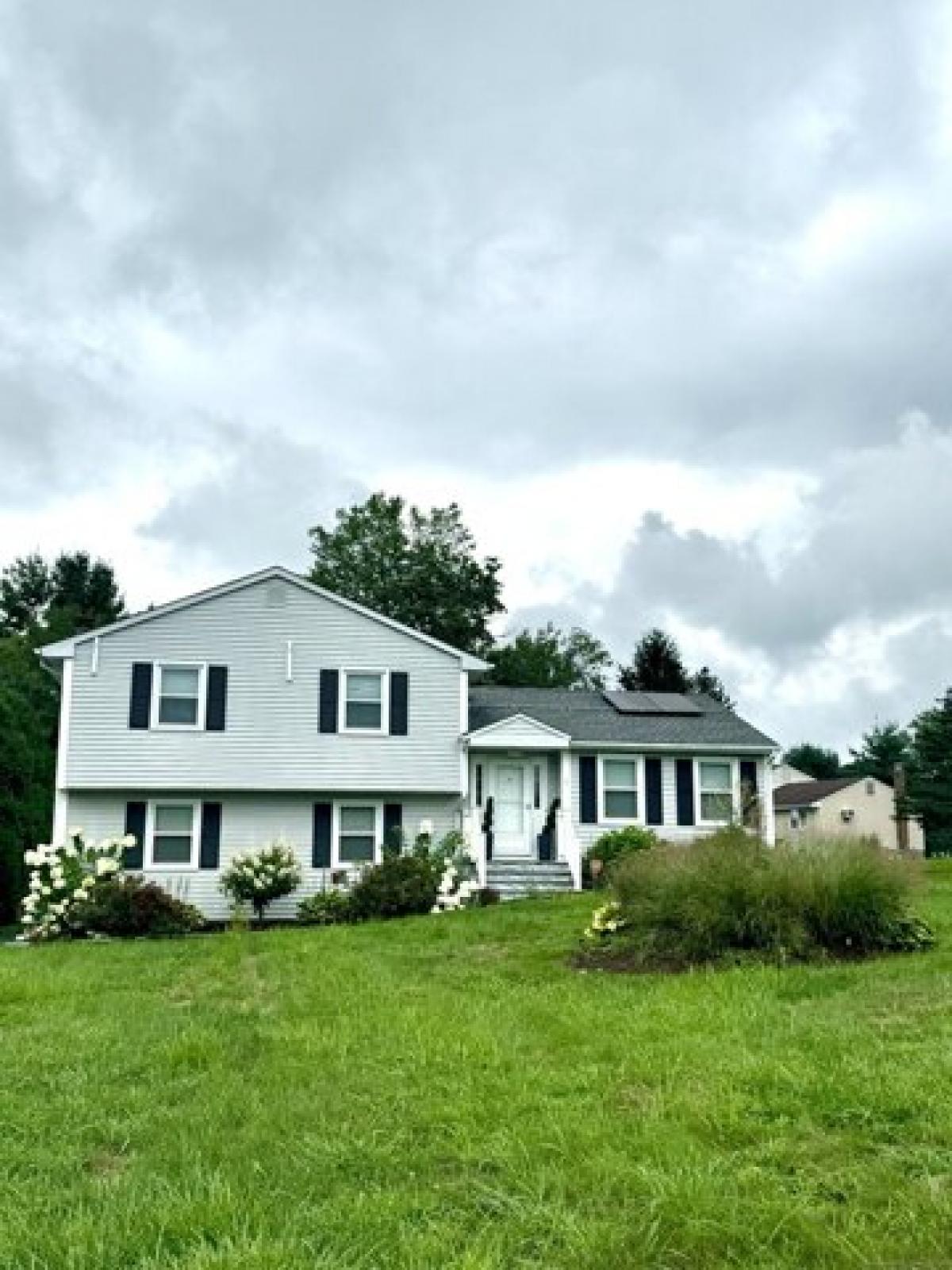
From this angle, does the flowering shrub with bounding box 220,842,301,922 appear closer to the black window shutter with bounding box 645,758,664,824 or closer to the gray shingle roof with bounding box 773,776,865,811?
the black window shutter with bounding box 645,758,664,824

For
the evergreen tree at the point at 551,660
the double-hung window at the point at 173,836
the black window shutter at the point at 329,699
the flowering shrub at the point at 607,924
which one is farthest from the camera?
the evergreen tree at the point at 551,660

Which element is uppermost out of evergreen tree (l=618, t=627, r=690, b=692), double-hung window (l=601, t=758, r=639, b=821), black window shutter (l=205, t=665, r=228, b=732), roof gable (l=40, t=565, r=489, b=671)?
evergreen tree (l=618, t=627, r=690, b=692)

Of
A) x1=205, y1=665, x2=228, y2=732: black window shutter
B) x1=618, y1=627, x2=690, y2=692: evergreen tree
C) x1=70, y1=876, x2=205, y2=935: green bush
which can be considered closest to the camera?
x1=70, y1=876, x2=205, y2=935: green bush

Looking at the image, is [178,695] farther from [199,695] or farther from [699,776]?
[699,776]

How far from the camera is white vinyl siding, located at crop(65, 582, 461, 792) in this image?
1883cm

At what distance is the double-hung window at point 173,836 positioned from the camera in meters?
19.1

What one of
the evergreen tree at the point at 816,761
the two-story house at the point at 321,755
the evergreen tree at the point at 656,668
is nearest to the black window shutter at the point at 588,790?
the two-story house at the point at 321,755

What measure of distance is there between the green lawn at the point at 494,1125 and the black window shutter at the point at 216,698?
1108cm

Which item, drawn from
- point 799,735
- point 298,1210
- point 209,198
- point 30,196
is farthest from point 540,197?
point 799,735

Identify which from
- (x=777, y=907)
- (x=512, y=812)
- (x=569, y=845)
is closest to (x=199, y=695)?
(x=512, y=812)

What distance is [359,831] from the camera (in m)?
20.1

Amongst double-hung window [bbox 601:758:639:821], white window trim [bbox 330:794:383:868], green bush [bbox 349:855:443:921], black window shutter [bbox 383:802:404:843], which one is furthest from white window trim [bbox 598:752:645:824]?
green bush [bbox 349:855:443:921]

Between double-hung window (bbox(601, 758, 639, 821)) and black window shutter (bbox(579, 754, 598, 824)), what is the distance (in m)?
0.15

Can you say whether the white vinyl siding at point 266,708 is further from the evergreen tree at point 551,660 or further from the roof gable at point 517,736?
the evergreen tree at point 551,660
